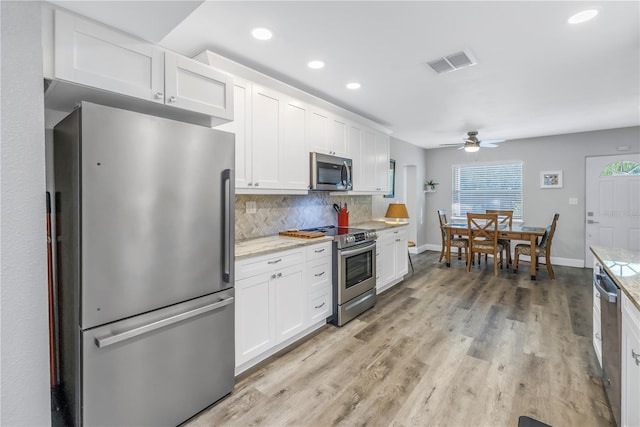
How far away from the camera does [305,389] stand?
214 centimetres

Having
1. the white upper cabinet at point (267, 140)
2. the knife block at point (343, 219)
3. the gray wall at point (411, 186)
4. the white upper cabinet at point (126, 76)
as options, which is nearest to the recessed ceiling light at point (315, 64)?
the white upper cabinet at point (267, 140)

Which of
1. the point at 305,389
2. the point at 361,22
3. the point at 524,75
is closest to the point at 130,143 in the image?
the point at 361,22

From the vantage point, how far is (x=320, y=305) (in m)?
2.99

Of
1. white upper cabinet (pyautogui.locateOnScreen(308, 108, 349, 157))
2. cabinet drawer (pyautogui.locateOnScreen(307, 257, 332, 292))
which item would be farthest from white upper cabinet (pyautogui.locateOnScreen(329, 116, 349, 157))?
cabinet drawer (pyautogui.locateOnScreen(307, 257, 332, 292))

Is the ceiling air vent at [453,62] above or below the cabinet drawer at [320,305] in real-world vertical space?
above

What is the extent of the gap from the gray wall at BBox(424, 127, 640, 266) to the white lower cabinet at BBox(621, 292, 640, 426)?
524 centimetres

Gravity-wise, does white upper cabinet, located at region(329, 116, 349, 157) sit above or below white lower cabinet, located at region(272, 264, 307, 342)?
above

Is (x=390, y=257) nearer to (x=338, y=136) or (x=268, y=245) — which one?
(x=338, y=136)

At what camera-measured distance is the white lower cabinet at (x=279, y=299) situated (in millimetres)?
2240

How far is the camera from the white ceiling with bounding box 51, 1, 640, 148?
1.88m

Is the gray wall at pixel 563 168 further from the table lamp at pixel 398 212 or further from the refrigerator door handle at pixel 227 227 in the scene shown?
the refrigerator door handle at pixel 227 227

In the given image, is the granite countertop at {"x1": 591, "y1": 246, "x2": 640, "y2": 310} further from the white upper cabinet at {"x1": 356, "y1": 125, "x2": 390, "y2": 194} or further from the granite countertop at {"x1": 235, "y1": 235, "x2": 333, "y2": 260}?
the white upper cabinet at {"x1": 356, "y1": 125, "x2": 390, "y2": 194}

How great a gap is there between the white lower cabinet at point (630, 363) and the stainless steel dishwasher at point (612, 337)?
0.31 feet

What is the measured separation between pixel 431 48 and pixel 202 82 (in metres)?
1.75
